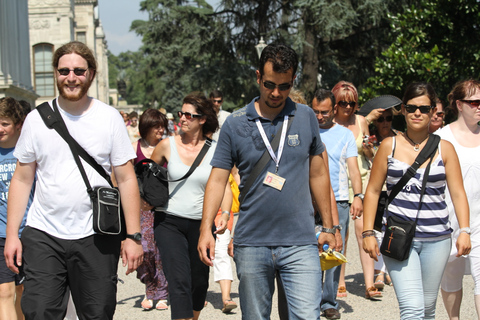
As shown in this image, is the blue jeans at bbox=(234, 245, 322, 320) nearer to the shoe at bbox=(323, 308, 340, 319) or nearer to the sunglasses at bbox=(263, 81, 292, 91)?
the sunglasses at bbox=(263, 81, 292, 91)

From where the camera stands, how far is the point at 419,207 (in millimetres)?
4371

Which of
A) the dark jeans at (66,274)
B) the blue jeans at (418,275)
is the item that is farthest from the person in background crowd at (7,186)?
the blue jeans at (418,275)

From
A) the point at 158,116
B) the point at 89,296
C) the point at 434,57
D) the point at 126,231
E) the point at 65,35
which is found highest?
the point at 65,35

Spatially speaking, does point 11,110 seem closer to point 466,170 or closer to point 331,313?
point 331,313

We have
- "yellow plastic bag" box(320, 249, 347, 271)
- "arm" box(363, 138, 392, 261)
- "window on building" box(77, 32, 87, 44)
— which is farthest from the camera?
"window on building" box(77, 32, 87, 44)

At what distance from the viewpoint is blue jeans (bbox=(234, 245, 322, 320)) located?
385cm

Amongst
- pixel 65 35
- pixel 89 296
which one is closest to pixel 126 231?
pixel 89 296

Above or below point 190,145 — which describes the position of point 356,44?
above

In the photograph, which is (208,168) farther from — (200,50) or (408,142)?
(200,50)

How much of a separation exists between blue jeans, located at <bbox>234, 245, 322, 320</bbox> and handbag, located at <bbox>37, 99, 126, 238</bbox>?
0.78 m

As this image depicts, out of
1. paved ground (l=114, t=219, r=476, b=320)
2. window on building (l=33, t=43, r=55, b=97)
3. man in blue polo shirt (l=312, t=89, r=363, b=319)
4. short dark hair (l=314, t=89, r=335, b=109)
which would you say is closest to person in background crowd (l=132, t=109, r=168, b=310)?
paved ground (l=114, t=219, r=476, b=320)

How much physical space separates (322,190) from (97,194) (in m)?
1.40

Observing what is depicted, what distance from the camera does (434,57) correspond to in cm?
1408

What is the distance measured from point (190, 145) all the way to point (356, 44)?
63.3 feet
